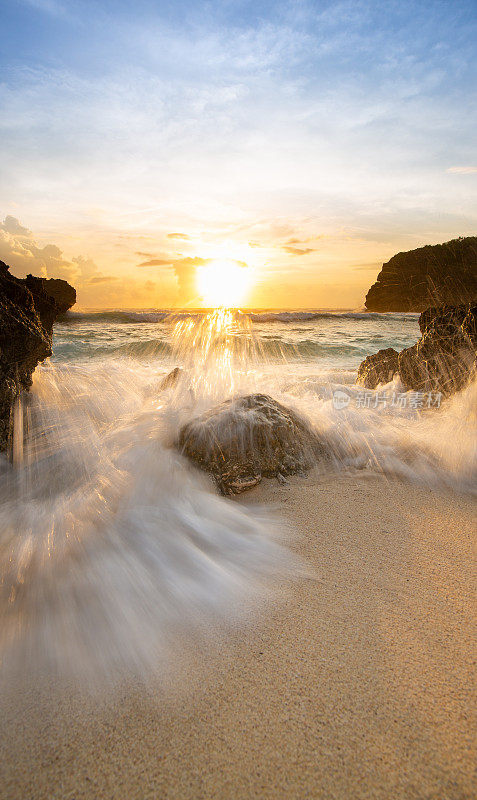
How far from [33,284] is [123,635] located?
2.61 metres

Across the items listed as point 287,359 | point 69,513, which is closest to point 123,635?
point 69,513

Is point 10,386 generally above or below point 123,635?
above

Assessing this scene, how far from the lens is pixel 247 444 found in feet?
8.57

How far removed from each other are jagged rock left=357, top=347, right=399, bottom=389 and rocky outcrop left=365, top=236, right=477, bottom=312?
48625 millimetres

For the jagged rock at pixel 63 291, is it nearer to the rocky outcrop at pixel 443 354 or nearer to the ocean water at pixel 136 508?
the ocean water at pixel 136 508

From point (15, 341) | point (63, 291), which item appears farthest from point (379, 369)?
point (63, 291)

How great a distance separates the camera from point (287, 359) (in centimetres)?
1232

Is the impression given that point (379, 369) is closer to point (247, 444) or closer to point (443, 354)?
point (443, 354)

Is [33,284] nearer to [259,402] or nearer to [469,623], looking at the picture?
[259,402]

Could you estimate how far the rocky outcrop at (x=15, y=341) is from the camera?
8.11 ft

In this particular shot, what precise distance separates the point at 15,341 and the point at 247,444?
165 cm

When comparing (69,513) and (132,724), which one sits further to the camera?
(69,513)

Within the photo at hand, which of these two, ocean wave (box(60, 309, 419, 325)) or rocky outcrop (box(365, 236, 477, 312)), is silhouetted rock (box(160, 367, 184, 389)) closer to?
ocean wave (box(60, 309, 419, 325))

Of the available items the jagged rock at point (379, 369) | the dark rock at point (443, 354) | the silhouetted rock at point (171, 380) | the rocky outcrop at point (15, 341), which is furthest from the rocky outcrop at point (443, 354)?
the rocky outcrop at point (15, 341)
